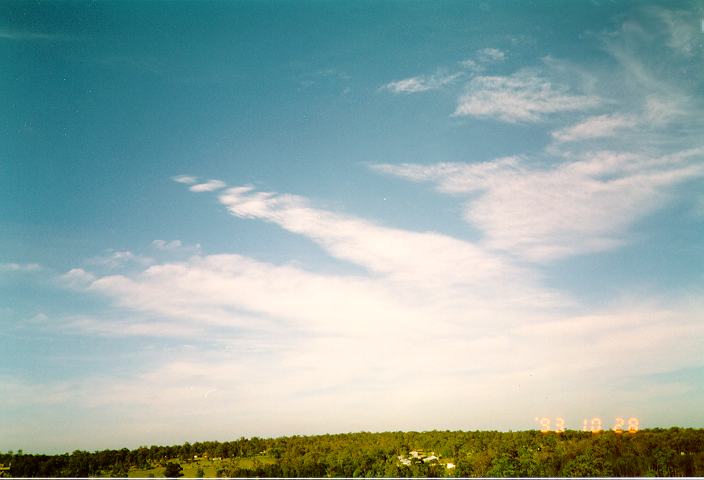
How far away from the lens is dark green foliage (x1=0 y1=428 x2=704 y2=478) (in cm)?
1512

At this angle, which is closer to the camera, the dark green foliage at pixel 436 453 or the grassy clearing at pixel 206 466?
the dark green foliage at pixel 436 453

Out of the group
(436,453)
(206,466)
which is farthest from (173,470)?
(436,453)

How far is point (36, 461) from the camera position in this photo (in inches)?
614

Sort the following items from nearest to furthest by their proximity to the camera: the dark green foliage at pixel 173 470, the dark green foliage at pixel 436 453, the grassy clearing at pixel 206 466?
1. the dark green foliage at pixel 436 453
2. the grassy clearing at pixel 206 466
3. the dark green foliage at pixel 173 470

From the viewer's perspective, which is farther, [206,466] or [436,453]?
[436,453]

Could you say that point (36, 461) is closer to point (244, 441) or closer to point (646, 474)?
point (244, 441)

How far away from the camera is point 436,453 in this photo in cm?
2220

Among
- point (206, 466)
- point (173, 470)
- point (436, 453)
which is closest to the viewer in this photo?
point (173, 470)

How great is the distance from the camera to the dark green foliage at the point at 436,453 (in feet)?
49.6

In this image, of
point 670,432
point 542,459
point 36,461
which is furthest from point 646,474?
point 36,461

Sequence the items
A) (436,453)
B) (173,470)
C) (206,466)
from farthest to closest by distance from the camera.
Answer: (436,453) → (206,466) → (173,470)

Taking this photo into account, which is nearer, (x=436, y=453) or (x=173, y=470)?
(x=173, y=470)

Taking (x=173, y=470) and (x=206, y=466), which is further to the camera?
(x=206, y=466)

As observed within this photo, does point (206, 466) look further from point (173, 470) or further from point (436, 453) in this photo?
point (436, 453)
